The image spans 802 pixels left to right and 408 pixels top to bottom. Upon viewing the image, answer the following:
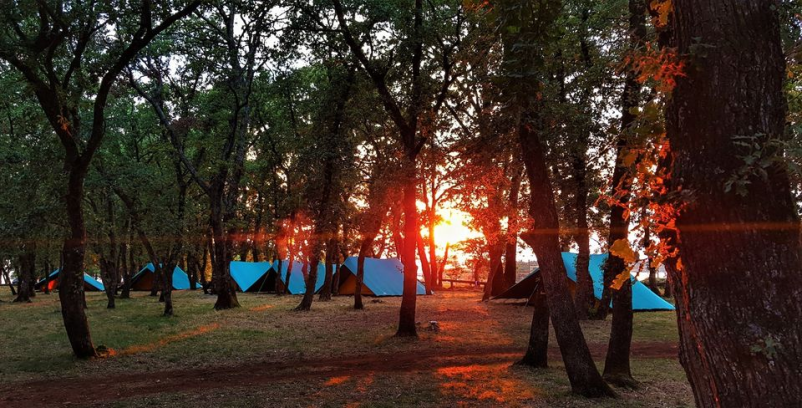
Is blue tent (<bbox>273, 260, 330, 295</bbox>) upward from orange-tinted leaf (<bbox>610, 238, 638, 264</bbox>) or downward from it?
downward

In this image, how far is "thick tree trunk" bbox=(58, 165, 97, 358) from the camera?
31.2 ft

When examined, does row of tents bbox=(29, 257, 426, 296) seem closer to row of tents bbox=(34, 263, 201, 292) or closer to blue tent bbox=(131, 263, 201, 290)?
blue tent bbox=(131, 263, 201, 290)

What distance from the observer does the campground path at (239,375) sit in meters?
7.21

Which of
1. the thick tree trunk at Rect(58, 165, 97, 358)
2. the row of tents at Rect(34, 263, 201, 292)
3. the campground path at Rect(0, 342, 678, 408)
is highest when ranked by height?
the thick tree trunk at Rect(58, 165, 97, 358)

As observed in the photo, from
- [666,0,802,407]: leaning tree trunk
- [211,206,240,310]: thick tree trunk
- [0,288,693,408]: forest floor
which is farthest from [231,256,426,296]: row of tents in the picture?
[666,0,802,407]: leaning tree trunk

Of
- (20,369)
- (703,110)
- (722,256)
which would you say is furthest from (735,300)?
(20,369)

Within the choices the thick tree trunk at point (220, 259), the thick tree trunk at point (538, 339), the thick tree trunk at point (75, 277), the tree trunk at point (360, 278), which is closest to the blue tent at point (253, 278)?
the thick tree trunk at point (220, 259)

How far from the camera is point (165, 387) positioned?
764 cm

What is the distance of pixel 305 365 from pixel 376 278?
19.2 metres

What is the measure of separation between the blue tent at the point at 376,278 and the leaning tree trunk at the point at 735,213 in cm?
2579

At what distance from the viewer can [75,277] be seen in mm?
9633

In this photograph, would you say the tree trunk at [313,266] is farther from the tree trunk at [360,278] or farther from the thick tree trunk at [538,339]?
the thick tree trunk at [538,339]

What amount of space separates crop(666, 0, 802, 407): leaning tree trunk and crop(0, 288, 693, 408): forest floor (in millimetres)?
4734

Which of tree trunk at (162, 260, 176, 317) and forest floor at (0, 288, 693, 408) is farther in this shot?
tree trunk at (162, 260, 176, 317)
